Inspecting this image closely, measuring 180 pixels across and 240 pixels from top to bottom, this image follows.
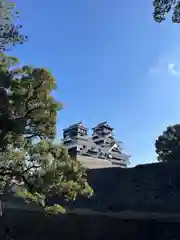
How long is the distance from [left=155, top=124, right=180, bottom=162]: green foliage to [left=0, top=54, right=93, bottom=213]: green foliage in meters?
14.5

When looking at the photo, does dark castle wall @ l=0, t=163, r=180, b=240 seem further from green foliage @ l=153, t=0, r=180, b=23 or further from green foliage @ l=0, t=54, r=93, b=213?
green foliage @ l=153, t=0, r=180, b=23

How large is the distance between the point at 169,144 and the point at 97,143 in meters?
6.26

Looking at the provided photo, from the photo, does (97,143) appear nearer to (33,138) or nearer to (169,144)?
(169,144)

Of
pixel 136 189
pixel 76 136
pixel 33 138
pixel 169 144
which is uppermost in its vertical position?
pixel 76 136

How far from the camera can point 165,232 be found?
30.5 ft

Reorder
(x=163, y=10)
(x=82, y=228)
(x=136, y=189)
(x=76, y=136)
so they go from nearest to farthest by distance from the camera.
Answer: (x=163, y=10)
(x=136, y=189)
(x=82, y=228)
(x=76, y=136)

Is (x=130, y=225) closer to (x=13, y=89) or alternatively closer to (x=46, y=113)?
(x=46, y=113)

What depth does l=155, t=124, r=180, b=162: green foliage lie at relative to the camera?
71.1 feet

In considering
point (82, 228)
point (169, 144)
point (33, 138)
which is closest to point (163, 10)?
point (33, 138)

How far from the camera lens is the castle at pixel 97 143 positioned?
73.8 ft

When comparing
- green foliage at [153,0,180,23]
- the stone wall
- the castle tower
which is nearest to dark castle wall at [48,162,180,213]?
the stone wall

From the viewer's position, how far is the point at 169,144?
22.3 metres

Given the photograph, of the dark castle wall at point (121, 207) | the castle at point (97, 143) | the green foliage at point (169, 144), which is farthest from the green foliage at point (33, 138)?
the green foliage at point (169, 144)

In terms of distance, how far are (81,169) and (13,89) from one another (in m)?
2.54
